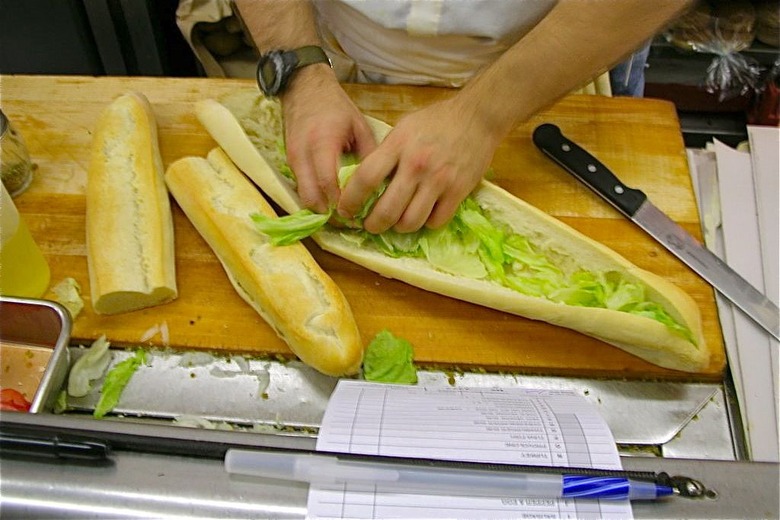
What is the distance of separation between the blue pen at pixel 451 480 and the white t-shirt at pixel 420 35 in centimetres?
134

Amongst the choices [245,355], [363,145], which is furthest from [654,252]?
[245,355]

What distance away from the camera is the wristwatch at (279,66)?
1.84m

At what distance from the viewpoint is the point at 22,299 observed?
4.63ft

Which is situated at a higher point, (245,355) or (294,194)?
(294,194)

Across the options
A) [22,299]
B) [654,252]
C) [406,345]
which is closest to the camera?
[22,299]

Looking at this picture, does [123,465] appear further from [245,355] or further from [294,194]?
[294,194]

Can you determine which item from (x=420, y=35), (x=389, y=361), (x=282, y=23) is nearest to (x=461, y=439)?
(x=389, y=361)

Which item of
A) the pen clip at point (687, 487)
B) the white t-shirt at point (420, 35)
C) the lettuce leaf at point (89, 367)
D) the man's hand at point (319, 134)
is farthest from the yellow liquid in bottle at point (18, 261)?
the pen clip at point (687, 487)

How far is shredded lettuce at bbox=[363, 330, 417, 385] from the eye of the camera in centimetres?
150

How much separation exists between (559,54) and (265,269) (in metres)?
0.91

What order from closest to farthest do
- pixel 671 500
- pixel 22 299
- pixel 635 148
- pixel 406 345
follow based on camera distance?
pixel 671 500, pixel 22 299, pixel 406 345, pixel 635 148

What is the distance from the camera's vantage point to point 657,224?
176 centimetres

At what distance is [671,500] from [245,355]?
1.01 m

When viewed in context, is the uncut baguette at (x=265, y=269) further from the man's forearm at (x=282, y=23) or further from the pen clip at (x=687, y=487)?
the pen clip at (x=687, y=487)
